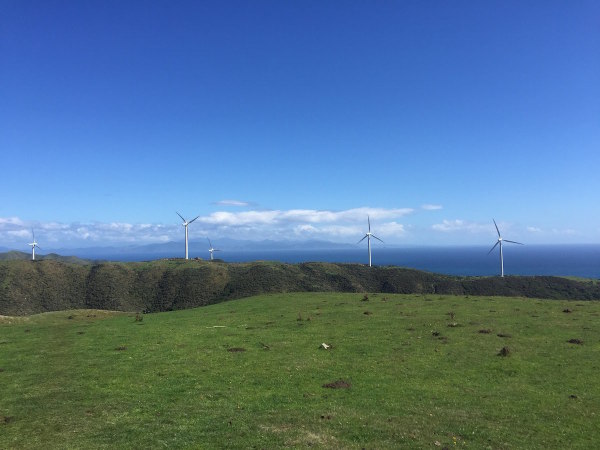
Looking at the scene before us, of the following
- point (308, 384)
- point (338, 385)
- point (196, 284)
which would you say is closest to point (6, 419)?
point (308, 384)

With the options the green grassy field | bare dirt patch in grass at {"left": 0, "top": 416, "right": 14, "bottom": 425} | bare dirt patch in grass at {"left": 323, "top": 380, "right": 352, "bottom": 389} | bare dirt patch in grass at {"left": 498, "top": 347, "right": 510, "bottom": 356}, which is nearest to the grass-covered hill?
the green grassy field

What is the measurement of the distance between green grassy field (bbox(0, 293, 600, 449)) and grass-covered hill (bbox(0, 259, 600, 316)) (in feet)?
234

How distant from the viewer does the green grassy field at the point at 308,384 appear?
15.3 m

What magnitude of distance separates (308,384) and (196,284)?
332 feet

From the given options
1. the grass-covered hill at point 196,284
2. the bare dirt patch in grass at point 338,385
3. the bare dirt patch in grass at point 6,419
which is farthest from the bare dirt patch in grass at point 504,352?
the grass-covered hill at point 196,284

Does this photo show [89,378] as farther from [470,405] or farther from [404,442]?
[470,405]

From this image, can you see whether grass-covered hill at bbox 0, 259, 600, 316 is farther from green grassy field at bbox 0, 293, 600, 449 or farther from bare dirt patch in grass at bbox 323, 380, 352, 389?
bare dirt patch in grass at bbox 323, 380, 352, 389

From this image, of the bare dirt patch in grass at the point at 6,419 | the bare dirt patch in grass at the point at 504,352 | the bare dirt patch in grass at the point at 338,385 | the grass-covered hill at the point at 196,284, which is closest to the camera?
the bare dirt patch in grass at the point at 6,419

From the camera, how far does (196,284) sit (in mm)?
118062

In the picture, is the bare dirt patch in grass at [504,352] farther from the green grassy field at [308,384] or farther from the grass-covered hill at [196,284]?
the grass-covered hill at [196,284]

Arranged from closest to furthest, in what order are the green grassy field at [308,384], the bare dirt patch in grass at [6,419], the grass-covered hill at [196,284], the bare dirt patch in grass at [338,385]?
the green grassy field at [308,384] → the bare dirt patch in grass at [6,419] → the bare dirt patch in grass at [338,385] → the grass-covered hill at [196,284]

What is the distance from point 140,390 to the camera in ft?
68.7

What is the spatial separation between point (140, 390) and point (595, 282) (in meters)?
145

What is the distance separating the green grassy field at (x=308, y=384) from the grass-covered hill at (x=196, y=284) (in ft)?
234
